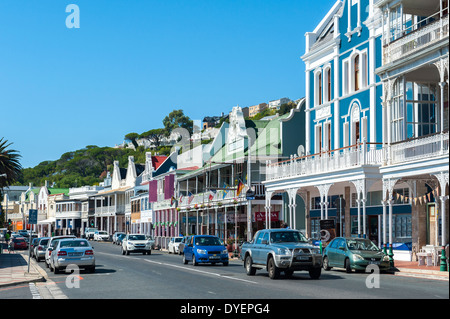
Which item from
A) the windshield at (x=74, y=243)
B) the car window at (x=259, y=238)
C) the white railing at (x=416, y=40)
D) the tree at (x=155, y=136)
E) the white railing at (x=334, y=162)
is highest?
the tree at (x=155, y=136)

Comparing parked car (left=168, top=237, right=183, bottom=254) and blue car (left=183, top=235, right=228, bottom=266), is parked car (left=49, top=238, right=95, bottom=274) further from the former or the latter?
parked car (left=168, top=237, right=183, bottom=254)

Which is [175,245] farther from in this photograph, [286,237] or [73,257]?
[286,237]

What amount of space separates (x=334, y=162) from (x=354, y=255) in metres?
8.84

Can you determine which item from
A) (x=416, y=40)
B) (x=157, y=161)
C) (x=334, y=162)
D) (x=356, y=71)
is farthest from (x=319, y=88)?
(x=157, y=161)

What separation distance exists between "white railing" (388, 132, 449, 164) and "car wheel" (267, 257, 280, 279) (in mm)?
8199

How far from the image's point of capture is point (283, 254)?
22.7 meters

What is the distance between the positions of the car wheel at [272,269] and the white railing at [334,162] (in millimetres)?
9705

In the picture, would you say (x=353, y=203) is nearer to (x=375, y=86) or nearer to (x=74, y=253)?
(x=375, y=86)

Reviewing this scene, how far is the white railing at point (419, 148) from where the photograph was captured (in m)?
26.2

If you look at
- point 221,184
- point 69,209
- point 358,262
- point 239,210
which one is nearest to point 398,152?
point 358,262

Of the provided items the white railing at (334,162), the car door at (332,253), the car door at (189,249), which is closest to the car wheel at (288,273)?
the car door at (332,253)

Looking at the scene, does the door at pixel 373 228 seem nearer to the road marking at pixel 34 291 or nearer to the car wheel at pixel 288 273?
the car wheel at pixel 288 273

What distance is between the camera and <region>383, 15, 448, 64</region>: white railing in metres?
26.5

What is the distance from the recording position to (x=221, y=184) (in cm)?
5969
